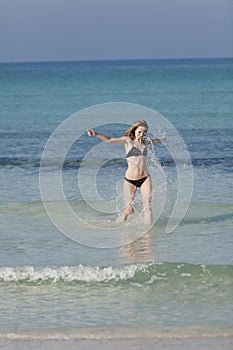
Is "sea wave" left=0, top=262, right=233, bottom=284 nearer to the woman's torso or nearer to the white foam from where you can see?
the white foam

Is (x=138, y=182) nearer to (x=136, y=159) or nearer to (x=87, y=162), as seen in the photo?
(x=136, y=159)

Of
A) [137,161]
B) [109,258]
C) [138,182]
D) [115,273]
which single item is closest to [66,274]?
[115,273]

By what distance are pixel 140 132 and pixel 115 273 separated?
2.52m

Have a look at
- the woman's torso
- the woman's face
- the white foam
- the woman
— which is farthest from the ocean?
the woman's face

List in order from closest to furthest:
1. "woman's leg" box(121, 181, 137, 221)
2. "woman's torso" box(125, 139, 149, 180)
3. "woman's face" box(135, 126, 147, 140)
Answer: "woman's face" box(135, 126, 147, 140), "woman's torso" box(125, 139, 149, 180), "woman's leg" box(121, 181, 137, 221)

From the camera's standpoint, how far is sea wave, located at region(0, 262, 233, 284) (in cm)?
974

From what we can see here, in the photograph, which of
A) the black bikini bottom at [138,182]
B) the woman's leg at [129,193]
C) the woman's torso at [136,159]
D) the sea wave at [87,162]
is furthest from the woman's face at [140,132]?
the sea wave at [87,162]

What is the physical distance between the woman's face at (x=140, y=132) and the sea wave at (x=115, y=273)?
2229 millimetres

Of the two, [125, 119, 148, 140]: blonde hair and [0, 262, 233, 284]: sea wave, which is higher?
[125, 119, 148, 140]: blonde hair

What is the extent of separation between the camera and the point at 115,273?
32.4 feet

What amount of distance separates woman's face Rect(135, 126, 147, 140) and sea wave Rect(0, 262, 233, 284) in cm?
223

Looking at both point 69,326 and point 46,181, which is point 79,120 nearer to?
point 46,181

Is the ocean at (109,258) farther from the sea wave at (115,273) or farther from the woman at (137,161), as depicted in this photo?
the woman at (137,161)

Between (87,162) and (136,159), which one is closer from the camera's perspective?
(136,159)
